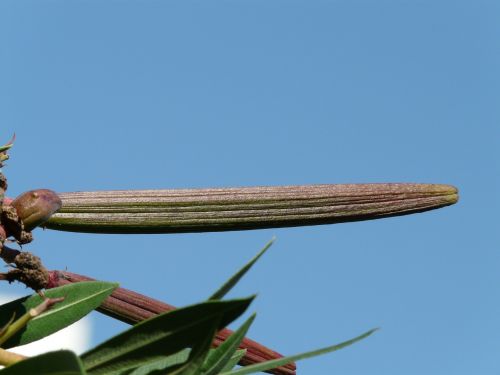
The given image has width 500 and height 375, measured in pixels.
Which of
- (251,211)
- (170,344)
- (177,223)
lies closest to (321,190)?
(251,211)

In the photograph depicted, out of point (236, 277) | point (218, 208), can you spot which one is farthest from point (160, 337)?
point (218, 208)

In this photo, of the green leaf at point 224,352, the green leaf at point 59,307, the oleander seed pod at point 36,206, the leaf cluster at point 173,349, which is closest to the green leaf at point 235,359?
the leaf cluster at point 173,349

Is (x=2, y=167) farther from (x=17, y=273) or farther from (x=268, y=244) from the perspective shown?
(x=268, y=244)

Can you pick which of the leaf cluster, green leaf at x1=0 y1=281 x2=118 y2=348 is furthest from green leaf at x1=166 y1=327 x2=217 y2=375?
green leaf at x1=0 y1=281 x2=118 y2=348

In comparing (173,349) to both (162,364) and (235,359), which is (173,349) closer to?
(162,364)

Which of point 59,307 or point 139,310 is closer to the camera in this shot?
point 139,310

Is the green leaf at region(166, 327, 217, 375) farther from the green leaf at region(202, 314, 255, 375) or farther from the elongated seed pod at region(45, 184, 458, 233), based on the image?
the elongated seed pod at region(45, 184, 458, 233)
